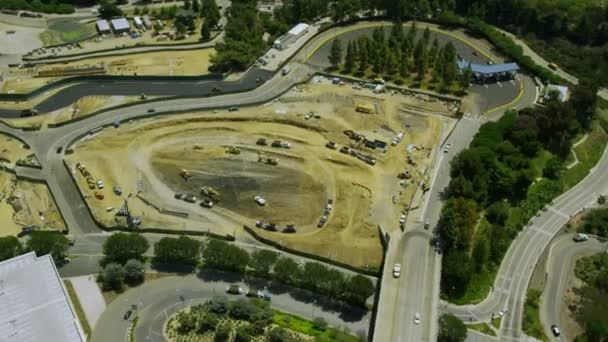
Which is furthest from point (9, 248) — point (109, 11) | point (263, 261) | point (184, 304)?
point (109, 11)

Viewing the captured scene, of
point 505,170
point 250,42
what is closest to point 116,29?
point 250,42

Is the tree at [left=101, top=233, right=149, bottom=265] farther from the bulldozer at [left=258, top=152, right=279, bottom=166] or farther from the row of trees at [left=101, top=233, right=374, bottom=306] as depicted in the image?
the bulldozer at [left=258, top=152, right=279, bottom=166]

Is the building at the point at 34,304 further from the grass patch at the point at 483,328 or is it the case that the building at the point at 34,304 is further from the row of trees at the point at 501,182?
the row of trees at the point at 501,182

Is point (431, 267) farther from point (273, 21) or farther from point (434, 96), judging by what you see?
point (273, 21)

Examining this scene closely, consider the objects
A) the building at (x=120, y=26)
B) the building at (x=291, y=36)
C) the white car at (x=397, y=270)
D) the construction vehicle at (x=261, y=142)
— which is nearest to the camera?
the white car at (x=397, y=270)

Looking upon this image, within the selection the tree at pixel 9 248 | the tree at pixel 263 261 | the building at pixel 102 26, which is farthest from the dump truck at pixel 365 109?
the building at pixel 102 26

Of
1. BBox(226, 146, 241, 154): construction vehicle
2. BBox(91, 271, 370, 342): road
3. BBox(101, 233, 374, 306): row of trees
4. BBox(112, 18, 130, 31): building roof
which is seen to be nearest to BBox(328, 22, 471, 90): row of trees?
BBox(226, 146, 241, 154): construction vehicle
